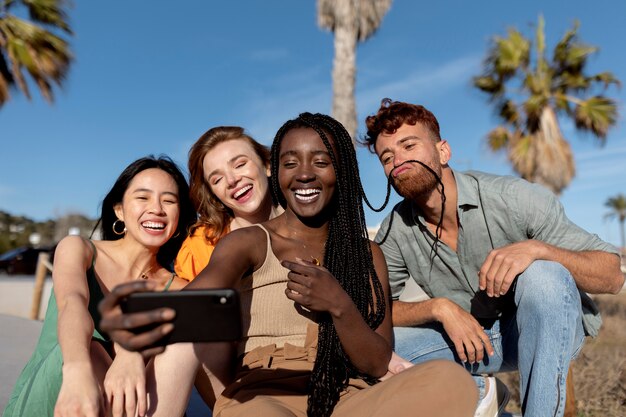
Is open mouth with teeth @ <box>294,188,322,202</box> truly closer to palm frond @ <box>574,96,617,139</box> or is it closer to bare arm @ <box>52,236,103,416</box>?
bare arm @ <box>52,236,103,416</box>

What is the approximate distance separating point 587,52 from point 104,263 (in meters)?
14.9

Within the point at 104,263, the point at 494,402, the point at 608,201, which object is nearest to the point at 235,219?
the point at 104,263

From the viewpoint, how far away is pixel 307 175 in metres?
2.33

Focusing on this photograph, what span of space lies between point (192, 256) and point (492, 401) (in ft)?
5.31

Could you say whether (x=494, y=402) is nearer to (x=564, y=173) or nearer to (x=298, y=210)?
(x=298, y=210)

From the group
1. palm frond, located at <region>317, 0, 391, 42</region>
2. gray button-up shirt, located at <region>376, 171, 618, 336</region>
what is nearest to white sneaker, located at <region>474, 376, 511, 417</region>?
gray button-up shirt, located at <region>376, 171, 618, 336</region>

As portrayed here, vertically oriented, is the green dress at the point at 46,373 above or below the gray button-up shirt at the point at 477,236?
below

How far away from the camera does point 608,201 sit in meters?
83.8

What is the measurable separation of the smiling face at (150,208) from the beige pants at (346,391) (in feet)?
2.95

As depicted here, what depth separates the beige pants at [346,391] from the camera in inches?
72.6

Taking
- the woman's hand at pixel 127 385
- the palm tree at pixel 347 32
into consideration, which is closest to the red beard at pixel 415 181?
the woman's hand at pixel 127 385

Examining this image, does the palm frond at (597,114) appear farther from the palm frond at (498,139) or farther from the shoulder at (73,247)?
the shoulder at (73,247)

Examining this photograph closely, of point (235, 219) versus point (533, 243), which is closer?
point (533, 243)

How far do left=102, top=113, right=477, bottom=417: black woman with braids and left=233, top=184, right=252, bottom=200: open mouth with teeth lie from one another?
559mm
